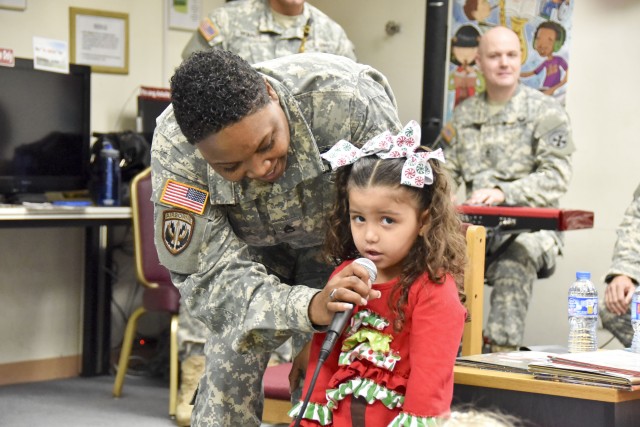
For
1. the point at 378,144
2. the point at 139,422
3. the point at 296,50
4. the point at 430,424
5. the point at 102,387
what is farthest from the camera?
the point at 102,387

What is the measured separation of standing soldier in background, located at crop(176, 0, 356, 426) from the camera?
426 cm

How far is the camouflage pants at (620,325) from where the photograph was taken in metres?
3.57

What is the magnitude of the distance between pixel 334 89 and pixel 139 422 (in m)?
2.41

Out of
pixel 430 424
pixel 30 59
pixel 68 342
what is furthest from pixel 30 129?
pixel 430 424

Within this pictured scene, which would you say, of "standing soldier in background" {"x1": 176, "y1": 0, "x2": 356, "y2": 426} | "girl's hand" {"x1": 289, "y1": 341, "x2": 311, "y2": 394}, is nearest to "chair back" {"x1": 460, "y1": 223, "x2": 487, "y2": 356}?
"girl's hand" {"x1": 289, "y1": 341, "x2": 311, "y2": 394}

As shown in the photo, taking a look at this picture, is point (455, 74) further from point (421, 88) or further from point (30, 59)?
point (30, 59)

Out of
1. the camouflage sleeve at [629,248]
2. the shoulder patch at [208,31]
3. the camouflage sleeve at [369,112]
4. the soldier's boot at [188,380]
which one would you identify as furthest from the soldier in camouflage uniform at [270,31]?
the camouflage sleeve at [369,112]

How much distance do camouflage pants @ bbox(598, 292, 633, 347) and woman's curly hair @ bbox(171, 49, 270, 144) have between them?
86.7 inches

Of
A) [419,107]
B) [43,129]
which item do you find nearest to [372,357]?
[43,129]

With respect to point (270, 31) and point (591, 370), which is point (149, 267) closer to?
point (270, 31)

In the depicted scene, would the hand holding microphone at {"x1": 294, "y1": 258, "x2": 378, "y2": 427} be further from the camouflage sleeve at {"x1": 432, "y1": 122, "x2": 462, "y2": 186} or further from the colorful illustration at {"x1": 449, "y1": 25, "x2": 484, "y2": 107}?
the colorful illustration at {"x1": 449, "y1": 25, "x2": 484, "y2": 107}

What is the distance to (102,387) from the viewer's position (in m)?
4.78

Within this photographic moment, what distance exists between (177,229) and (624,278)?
2064 mm

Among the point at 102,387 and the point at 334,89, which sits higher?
the point at 334,89
